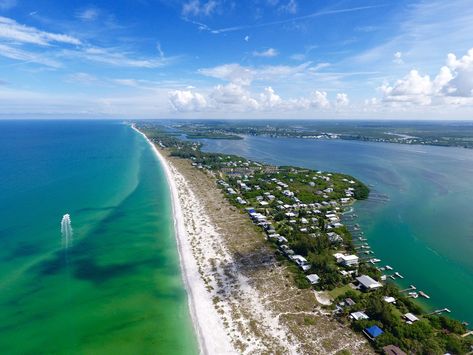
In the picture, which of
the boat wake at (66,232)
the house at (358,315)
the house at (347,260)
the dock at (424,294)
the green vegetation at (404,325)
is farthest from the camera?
the boat wake at (66,232)

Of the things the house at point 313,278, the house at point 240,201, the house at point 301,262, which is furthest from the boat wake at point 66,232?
the house at point 313,278

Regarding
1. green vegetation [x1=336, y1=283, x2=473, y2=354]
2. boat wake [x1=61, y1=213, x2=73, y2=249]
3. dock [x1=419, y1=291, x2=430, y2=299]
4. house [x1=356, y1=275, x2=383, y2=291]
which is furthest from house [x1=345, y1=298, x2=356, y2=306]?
boat wake [x1=61, y1=213, x2=73, y2=249]

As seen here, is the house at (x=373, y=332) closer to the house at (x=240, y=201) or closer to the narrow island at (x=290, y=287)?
the narrow island at (x=290, y=287)

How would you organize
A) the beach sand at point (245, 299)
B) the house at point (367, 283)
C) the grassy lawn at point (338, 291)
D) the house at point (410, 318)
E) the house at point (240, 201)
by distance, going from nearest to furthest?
the beach sand at point (245, 299), the house at point (410, 318), the grassy lawn at point (338, 291), the house at point (367, 283), the house at point (240, 201)

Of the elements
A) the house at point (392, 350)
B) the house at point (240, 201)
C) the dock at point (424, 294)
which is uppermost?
the house at point (240, 201)

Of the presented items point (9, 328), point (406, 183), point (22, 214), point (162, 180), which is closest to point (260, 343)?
point (9, 328)

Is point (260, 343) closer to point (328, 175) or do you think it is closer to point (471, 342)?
point (471, 342)
